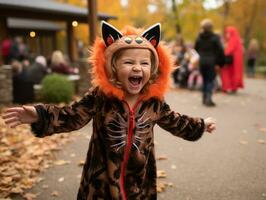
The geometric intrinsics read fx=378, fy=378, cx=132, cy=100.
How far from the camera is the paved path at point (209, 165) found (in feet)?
14.1

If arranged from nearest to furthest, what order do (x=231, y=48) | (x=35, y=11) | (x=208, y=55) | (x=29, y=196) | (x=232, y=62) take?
(x=29, y=196) < (x=208, y=55) < (x=231, y=48) < (x=232, y=62) < (x=35, y=11)

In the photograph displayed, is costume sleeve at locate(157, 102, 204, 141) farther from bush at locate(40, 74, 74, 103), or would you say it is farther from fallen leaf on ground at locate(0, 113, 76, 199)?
bush at locate(40, 74, 74, 103)

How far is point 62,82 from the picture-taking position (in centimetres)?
988

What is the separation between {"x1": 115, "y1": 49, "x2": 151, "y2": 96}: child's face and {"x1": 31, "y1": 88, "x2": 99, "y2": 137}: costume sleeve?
30 cm

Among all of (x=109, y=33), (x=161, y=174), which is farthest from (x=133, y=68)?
(x=161, y=174)

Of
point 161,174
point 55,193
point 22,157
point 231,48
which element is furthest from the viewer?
point 231,48

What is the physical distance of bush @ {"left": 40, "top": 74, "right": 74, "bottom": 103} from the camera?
31.7 feet

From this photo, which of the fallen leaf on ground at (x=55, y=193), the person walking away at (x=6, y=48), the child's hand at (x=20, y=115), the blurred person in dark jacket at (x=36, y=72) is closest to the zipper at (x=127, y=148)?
the child's hand at (x=20, y=115)

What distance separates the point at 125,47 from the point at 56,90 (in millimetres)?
7182

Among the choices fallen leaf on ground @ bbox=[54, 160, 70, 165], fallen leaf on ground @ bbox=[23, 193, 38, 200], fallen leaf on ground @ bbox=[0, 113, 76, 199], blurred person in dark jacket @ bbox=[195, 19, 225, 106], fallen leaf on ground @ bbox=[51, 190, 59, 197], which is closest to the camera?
fallen leaf on ground @ bbox=[23, 193, 38, 200]

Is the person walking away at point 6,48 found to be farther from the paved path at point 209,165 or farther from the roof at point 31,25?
the paved path at point 209,165

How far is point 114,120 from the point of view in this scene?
9.14 ft

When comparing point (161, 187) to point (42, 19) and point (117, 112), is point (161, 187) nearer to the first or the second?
point (117, 112)

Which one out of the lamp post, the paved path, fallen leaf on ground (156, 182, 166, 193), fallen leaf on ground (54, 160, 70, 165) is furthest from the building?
fallen leaf on ground (156, 182, 166, 193)
